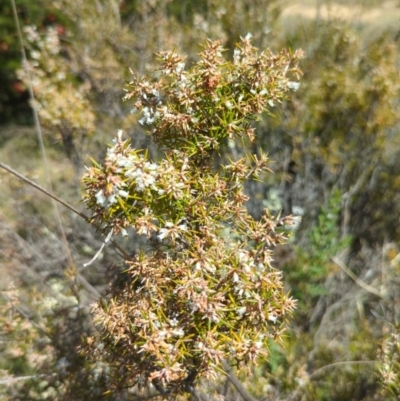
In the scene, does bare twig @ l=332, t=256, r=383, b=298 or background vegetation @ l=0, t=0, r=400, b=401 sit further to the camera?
bare twig @ l=332, t=256, r=383, b=298

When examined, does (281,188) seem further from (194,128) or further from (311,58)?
(194,128)

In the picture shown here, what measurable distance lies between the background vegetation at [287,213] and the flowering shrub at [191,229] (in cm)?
51

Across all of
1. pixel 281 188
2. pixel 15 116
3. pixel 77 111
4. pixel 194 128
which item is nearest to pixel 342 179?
pixel 281 188

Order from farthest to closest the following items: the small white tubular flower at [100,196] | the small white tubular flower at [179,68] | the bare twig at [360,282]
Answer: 1. the bare twig at [360,282]
2. the small white tubular flower at [179,68]
3. the small white tubular flower at [100,196]

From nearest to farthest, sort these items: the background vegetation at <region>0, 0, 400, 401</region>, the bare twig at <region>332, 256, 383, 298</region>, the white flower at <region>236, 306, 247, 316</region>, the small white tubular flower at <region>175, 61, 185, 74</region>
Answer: the white flower at <region>236, 306, 247, 316</region>
the small white tubular flower at <region>175, 61, 185, 74</region>
the background vegetation at <region>0, 0, 400, 401</region>
the bare twig at <region>332, 256, 383, 298</region>

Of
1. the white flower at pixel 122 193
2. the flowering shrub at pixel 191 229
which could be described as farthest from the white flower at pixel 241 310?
the white flower at pixel 122 193

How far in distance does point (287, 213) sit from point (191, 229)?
303 centimetres

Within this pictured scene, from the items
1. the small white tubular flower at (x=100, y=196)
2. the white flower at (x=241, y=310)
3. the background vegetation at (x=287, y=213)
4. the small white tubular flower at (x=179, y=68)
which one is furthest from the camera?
the background vegetation at (x=287, y=213)

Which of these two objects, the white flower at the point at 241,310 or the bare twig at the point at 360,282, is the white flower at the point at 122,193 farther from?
the bare twig at the point at 360,282

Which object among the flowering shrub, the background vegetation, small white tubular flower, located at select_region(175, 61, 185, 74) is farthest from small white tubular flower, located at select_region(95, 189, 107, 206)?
the background vegetation

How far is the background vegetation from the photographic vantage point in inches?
104

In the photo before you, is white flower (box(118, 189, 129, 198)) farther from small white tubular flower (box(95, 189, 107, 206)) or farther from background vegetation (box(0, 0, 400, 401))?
background vegetation (box(0, 0, 400, 401))

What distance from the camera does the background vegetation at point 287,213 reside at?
265 cm

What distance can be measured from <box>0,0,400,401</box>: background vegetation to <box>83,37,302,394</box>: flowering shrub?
1.68ft
